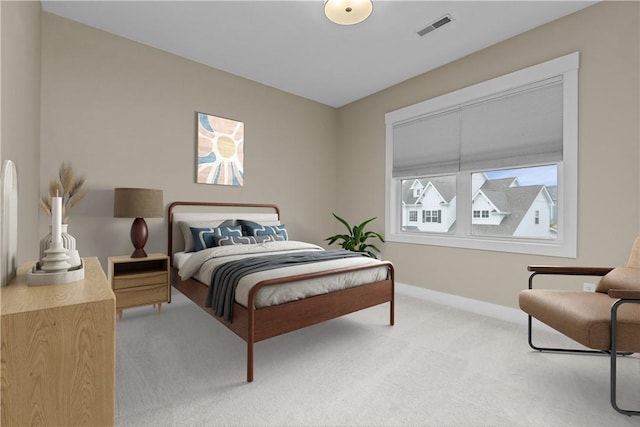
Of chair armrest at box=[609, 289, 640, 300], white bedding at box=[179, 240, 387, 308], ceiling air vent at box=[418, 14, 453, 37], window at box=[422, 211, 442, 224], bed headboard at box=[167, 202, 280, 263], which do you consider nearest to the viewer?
chair armrest at box=[609, 289, 640, 300]

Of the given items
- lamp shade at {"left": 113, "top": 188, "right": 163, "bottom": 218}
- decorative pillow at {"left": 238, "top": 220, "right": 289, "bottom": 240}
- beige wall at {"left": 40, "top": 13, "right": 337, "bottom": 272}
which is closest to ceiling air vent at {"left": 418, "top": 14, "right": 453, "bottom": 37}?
beige wall at {"left": 40, "top": 13, "right": 337, "bottom": 272}

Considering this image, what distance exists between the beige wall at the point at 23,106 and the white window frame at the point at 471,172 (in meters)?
3.72

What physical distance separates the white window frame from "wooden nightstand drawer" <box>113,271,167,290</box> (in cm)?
290

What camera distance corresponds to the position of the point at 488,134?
3.21 m

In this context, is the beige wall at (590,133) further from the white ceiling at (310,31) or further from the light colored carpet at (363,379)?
the light colored carpet at (363,379)

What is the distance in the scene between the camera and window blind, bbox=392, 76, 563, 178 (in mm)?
2805

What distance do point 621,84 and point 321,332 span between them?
3.27 metres

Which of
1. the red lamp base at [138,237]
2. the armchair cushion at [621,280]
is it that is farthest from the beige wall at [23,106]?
the armchair cushion at [621,280]

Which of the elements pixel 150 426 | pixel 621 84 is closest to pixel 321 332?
pixel 150 426

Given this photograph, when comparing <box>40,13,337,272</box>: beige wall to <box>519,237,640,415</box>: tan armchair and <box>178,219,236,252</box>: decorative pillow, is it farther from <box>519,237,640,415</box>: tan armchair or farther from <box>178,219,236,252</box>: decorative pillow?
<box>519,237,640,415</box>: tan armchair

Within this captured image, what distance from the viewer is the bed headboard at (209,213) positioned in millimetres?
3461

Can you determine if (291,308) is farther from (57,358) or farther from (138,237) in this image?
(138,237)

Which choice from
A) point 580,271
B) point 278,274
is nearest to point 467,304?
point 580,271

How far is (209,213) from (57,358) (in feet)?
9.31
